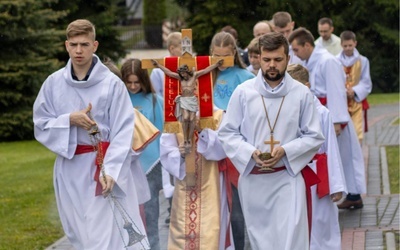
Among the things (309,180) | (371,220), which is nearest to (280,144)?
(309,180)

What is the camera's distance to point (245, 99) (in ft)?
27.3

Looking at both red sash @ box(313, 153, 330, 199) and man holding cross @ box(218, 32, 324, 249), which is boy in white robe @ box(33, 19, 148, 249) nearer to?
man holding cross @ box(218, 32, 324, 249)

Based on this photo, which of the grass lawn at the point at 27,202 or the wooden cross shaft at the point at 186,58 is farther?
the grass lawn at the point at 27,202

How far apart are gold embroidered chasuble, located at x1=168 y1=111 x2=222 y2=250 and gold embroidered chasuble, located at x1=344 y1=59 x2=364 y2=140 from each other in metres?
4.87

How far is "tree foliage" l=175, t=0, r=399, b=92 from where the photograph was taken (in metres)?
36.7

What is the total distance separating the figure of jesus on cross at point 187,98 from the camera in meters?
8.96

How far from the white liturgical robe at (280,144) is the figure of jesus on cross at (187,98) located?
0.65 metres

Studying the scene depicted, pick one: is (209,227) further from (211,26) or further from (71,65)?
(211,26)

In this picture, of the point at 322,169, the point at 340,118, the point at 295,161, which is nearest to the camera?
the point at 295,161

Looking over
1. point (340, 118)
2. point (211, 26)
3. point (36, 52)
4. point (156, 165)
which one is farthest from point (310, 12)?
point (156, 165)

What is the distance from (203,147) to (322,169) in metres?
0.97

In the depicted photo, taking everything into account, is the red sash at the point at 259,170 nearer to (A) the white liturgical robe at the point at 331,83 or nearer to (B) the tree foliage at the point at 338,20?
(A) the white liturgical robe at the point at 331,83

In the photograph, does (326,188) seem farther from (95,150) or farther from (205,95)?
(95,150)

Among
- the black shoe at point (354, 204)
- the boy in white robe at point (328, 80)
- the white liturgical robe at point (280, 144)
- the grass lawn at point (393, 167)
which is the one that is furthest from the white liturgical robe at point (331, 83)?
the white liturgical robe at point (280, 144)
